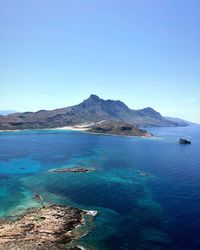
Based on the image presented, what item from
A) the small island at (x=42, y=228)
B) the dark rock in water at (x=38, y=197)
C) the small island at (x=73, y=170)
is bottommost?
the small island at (x=42, y=228)

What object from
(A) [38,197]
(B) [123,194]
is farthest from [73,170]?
(B) [123,194]

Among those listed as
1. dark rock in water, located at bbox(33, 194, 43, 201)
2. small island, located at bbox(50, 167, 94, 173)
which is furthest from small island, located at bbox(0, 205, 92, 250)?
small island, located at bbox(50, 167, 94, 173)

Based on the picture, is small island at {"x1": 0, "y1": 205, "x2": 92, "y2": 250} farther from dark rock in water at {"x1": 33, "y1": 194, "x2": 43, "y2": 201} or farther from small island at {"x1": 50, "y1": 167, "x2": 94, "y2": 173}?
small island at {"x1": 50, "y1": 167, "x2": 94, "y2": 173}

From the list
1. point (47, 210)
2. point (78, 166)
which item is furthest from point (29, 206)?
point (78, 166)

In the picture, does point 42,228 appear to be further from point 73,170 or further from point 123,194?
point 73,170

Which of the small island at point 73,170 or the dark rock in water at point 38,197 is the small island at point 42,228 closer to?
the dark rock in water at point 38,197

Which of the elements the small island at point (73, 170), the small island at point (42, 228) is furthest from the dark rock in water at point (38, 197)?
the small island at point (73, 170)

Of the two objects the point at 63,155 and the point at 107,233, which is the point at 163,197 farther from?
the point at 63,155
